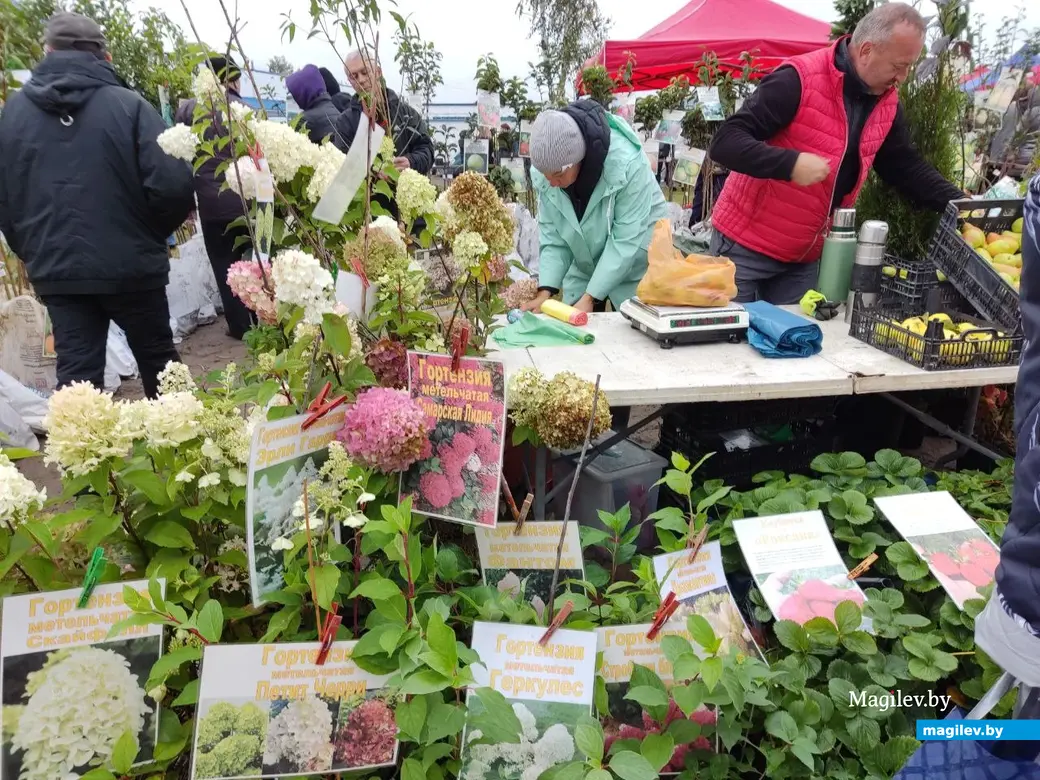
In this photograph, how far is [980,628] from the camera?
2.63ft

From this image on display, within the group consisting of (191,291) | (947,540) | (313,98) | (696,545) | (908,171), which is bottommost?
(191,291)

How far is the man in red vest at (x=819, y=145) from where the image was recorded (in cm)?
221

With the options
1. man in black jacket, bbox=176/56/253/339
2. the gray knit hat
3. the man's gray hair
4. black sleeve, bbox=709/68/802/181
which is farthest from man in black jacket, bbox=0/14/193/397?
the man's gray hair

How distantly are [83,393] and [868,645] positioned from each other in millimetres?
1246

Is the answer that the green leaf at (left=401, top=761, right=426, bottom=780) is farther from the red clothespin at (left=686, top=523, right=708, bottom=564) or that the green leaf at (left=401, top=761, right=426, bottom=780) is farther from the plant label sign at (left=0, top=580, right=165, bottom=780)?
the red clothespin at (left=686, top=523, right=708, bottom=564)

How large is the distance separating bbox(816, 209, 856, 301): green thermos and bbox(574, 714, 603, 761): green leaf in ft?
6.51

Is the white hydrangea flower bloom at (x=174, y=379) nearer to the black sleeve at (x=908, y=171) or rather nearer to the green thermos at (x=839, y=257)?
the green thermos at (x=839, y=257)

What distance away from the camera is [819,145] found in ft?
7.78

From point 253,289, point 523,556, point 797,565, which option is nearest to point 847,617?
point 797,565

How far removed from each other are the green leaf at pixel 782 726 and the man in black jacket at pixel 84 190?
2469 millimetres

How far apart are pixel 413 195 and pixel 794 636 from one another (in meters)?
0.99

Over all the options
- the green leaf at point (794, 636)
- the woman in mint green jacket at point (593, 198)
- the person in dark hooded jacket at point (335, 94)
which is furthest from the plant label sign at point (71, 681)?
the person in dark hooded jacket at point (335, 94)

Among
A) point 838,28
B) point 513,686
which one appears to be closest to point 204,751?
point 513,686

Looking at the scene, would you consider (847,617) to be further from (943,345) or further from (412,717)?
(943,345)
